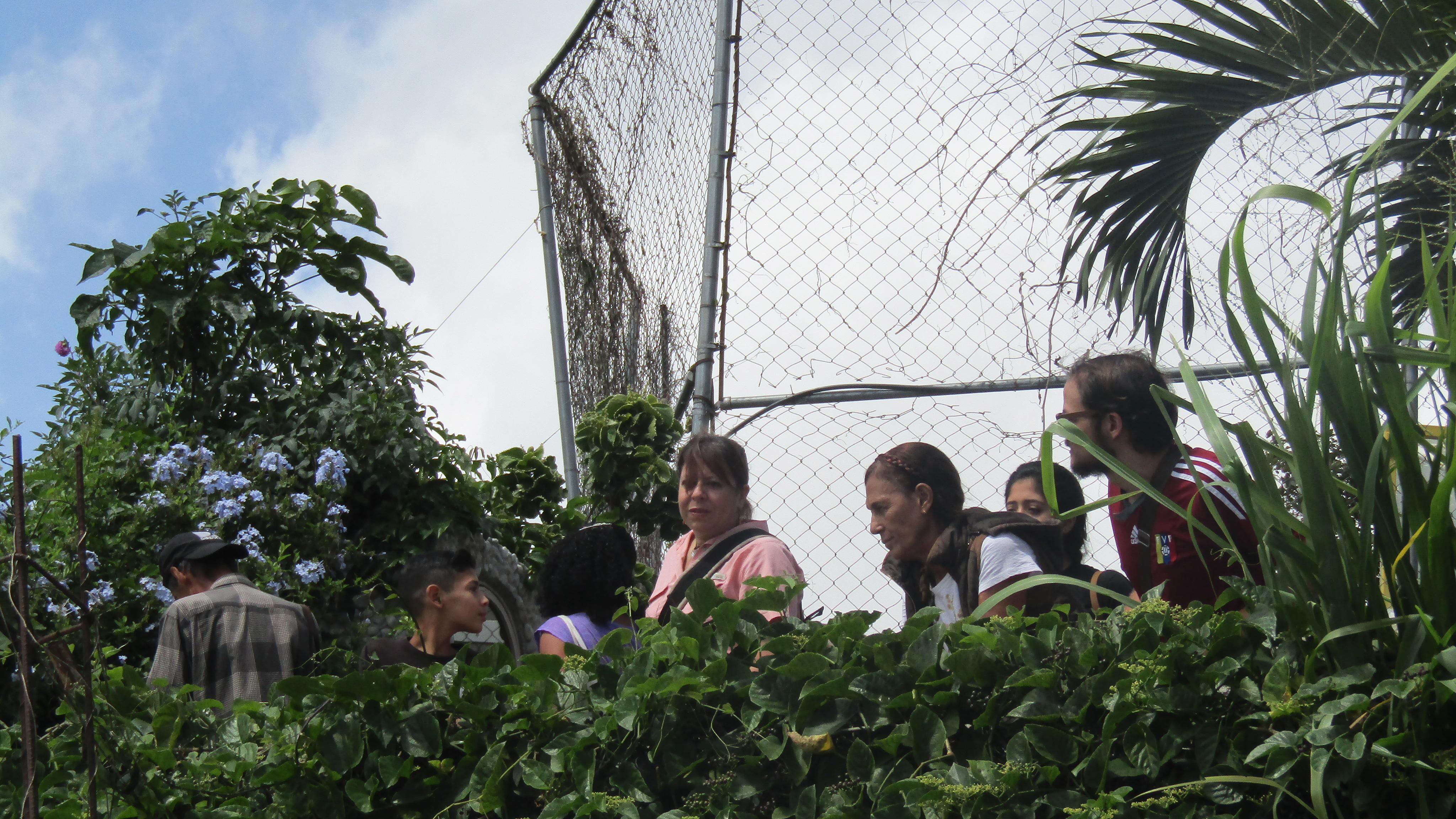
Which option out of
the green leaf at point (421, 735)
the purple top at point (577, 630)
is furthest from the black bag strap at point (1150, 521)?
the green leaf at point (421, 735)

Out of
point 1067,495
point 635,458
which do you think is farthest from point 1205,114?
point 635,458

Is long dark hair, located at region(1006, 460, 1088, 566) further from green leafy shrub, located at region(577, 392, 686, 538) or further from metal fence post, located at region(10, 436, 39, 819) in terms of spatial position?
metal fence post, located at region(10, 436, 39, 819)

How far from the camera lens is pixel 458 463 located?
4070 mm

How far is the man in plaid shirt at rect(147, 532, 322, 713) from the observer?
119 inches

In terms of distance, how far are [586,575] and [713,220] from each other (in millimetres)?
1024

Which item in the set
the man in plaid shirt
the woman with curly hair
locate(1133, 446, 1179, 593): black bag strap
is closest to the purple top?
the woman with curly hair

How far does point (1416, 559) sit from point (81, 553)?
1758 millimetres

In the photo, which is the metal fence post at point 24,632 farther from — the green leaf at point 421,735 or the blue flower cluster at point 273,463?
the blue flower cluster at point 273,463

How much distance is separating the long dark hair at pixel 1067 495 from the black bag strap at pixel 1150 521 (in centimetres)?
28

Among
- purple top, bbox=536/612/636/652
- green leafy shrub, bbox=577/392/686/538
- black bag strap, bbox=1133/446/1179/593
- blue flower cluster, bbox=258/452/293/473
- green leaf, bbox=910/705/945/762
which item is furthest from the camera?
green leafy shrub, bbox=577/392/686/538

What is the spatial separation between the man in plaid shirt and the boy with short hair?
0.69 ft

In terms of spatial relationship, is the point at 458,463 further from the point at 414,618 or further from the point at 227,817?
the point at 227,817

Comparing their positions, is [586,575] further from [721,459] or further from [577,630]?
[721,459]

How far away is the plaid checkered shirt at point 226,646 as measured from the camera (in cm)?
303
